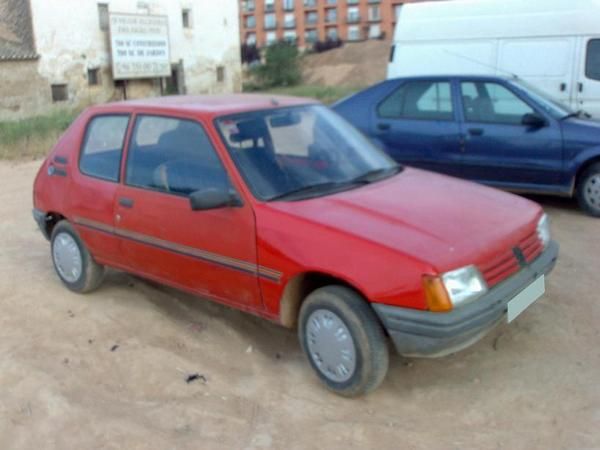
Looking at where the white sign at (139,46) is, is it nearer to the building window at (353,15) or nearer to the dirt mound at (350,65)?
the dirt mound at (350,65)

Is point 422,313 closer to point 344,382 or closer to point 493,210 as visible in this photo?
point 344,382

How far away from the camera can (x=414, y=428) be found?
3.68 m

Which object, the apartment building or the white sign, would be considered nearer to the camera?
the white sign

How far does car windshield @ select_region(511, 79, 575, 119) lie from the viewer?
296 inches

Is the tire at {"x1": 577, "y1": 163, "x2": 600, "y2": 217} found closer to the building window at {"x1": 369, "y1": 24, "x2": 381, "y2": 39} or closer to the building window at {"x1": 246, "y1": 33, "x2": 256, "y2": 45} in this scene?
the building window at {"x1": 369, "y1": 24, "x2": 381, "y2": 39}

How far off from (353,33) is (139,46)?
33.8 m

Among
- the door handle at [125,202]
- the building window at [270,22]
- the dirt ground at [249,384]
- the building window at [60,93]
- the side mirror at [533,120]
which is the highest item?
the building window at [270,22]

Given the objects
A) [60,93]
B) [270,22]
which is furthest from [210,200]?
[270,22]

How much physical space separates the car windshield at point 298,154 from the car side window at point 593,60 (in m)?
6.12

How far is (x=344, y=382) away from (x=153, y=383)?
120 centimetres

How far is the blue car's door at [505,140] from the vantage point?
24.3 ft

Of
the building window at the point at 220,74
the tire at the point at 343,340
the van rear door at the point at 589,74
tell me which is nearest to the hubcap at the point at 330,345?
the tire at the point at 343,340

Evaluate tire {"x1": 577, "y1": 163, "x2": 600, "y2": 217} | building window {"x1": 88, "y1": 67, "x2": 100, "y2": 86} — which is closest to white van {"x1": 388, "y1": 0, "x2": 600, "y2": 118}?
tire {"x1": 577, "y1": 163, "x2": 600, "y2": 217}

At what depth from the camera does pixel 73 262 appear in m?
5.66
